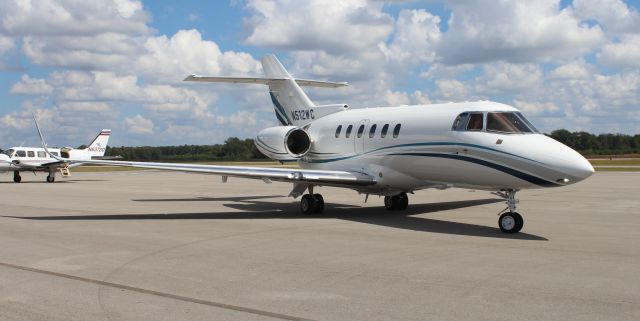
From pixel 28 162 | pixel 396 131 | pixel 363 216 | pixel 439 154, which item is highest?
pixel 396 131

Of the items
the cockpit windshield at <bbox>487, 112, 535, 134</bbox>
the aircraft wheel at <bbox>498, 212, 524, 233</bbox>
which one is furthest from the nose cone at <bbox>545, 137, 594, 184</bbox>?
the aircraft wheel at <bbox>498, 212, 524, 233</bbox>

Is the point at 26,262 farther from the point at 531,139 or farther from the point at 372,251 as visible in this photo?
the point at 531,139

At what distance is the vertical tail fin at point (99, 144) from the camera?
46125 millimetres

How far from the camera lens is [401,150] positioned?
14.7m

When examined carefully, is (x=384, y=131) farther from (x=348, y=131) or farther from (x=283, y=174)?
(x=283, y=174)

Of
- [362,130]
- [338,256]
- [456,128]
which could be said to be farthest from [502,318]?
[362,130]

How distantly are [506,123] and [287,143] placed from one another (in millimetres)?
7978

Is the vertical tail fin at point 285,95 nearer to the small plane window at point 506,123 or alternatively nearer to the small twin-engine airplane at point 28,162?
the small plane window at point 506,123

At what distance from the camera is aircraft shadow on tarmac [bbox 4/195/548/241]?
12.7m

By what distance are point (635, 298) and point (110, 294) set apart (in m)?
5.67

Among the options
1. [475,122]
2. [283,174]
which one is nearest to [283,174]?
[283,174]

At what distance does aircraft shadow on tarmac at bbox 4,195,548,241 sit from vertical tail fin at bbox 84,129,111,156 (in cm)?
2839

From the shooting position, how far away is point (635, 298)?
6516 millimetres

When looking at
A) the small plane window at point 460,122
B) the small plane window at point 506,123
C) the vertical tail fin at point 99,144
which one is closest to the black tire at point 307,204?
the small plane window at point 460,122
